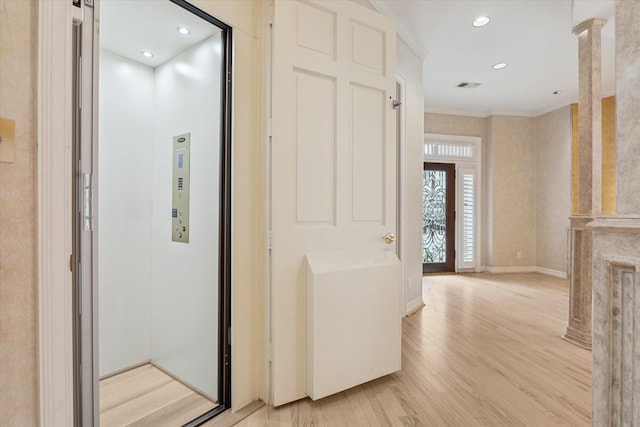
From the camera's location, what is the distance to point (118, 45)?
7.29 ft

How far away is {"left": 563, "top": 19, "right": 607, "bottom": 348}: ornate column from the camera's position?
282 centimetres

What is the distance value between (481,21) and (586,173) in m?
1.82

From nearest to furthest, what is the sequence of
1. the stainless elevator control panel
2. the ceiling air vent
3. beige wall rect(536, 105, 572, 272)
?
the stainless elevator control panel → the ceiling air vent → beige wall rect(536, 105, 572, 272)

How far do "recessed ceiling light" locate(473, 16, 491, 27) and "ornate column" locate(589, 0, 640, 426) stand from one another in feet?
8.51

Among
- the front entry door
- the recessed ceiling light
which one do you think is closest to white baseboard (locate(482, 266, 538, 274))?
the front entry door

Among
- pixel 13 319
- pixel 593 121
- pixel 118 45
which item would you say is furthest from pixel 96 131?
pixel 593 121

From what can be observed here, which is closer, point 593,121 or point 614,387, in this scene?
point 614,387

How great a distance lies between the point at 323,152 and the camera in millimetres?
1934

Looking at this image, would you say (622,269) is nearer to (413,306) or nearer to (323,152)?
(323,152)

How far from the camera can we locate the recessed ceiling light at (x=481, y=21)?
10.7 feet

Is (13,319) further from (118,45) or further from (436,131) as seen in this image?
(436,131)

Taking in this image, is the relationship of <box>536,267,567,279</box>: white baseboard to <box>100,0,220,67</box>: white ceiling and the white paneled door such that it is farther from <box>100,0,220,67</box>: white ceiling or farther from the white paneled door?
<box>100,0,220,67</box>: white ceiling

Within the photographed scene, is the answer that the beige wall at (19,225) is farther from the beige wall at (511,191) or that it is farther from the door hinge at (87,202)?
the beige wall at (511,191)

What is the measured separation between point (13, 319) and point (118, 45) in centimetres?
200
